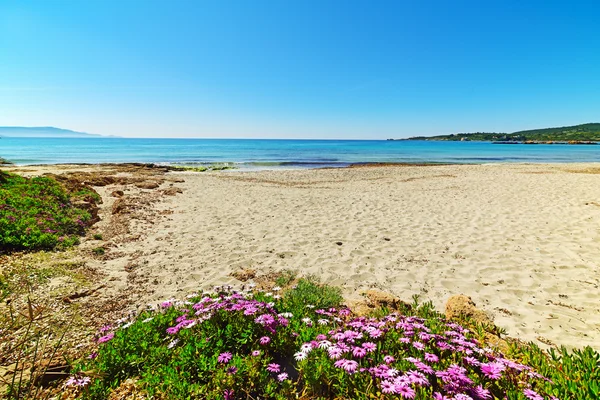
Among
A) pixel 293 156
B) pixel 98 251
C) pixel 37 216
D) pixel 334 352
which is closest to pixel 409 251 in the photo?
pixel 334 352

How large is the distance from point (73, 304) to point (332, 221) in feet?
27.3

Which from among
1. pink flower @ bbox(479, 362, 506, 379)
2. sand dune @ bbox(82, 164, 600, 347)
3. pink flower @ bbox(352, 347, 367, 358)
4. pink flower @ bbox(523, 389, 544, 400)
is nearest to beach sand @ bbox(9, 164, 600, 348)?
sand dune @ bbox(82, 164, 600, 347)

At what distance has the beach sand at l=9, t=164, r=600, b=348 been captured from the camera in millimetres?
5938

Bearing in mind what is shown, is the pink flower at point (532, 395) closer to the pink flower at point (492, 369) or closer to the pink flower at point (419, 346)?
the pink flower at point (492, 369)

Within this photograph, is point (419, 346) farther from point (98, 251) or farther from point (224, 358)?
point (98, 251)

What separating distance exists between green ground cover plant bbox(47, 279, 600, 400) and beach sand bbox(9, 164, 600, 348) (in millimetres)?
2136

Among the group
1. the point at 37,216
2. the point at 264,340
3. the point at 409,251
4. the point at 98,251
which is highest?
the point at 37,216

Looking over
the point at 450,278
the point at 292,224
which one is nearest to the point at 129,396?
the point at 450,278

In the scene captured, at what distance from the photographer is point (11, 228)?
7.63m

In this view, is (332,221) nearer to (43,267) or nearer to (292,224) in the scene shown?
(292,224)

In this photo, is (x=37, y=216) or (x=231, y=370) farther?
(x=37, y=216)

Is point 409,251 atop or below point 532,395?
below

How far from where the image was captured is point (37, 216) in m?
8.88

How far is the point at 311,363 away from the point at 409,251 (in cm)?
609
